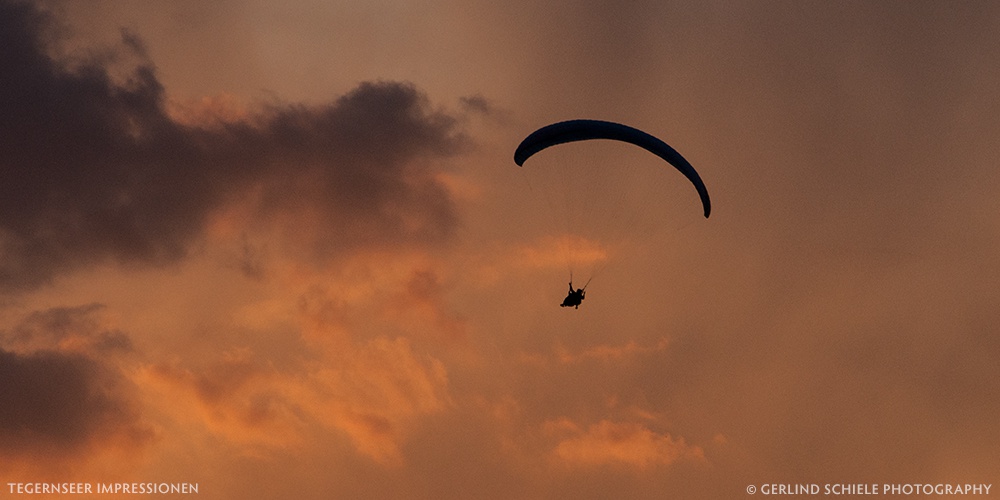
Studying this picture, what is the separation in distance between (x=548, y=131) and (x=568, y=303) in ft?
35.7

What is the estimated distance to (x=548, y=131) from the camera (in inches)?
2835

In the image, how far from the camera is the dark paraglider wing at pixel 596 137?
71875 mm

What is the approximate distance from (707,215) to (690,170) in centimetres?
307

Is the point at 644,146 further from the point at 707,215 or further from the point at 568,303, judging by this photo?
the point at 568,303

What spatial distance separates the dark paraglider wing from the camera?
71875 millimetres

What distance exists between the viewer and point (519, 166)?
72.9 metres

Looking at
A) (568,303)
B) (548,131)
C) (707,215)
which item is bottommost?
(568,303)

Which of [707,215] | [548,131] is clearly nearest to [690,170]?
[707,215]

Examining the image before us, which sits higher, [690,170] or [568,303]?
[690,170]

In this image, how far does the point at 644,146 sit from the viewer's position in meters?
72.6

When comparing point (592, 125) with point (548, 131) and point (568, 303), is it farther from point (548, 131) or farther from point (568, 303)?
point (568, 303)

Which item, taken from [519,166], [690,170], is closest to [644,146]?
[690,170]

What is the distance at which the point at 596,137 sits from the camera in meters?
72.1

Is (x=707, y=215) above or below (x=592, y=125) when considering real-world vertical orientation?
below
